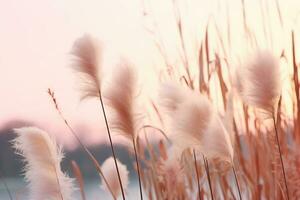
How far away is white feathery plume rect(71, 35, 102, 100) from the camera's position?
3.19ft

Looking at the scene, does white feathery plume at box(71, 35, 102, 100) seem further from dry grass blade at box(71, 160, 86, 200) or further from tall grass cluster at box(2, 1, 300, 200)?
dry grass blade at box(71, 160, 86, 200)

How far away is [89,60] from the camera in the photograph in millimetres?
970

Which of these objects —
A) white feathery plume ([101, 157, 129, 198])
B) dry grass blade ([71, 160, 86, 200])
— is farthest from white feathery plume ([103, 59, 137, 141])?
dry grass blade ([71, 160, 86, 200])

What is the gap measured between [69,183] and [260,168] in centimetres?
62

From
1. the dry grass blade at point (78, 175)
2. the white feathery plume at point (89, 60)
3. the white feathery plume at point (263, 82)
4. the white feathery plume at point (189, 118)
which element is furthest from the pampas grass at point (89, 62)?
the dry grass blade at point (78, 175)

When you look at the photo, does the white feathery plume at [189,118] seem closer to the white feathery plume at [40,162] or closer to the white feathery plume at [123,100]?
the white feathery plume at [123,100]

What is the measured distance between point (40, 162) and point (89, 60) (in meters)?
0.17

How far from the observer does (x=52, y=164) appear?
997mm

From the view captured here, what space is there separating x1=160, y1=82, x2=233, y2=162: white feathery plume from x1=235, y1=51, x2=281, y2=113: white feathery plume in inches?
3.5

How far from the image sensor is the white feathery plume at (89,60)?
0.97m

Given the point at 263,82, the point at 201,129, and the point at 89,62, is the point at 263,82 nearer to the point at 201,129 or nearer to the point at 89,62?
the point at 201,129

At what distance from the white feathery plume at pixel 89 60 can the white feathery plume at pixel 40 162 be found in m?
0.10

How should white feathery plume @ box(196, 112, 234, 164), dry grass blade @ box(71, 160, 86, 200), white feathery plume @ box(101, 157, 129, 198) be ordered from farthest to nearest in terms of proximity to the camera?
dry grass blade @ box(71, 160, 86, 200), white feathery plume @ box(101, 157, 129, 198), white feathery plume @ box(196, 112, 234, 164)

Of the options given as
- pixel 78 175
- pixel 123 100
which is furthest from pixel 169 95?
pixel 78 175
